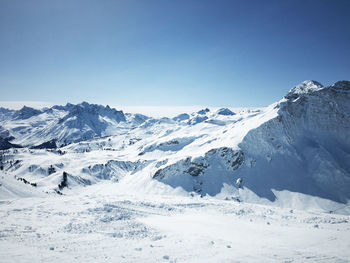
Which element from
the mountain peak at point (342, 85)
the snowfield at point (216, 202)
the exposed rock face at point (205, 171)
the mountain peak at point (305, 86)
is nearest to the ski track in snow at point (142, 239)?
the snowfield at point (216, 202)

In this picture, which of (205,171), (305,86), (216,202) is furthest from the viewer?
(305,86)

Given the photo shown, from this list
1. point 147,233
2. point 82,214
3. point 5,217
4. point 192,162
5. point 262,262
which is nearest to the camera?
point 262,262

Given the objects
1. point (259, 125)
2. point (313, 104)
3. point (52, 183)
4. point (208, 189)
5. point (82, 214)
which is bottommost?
point (52, 183)

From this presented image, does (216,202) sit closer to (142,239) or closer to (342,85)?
(142,239)

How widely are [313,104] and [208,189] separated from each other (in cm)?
7636

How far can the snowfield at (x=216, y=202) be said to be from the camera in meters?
17.0

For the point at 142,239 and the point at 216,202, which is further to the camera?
the point at 216,202

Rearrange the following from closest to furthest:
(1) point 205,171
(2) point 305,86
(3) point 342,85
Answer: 1. (1) point 205,171
2. (3) point 342,85
3. (2) point 305,86

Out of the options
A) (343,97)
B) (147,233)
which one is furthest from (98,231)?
(343,97)

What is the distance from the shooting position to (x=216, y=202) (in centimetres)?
4428

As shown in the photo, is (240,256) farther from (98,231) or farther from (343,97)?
(343,97)

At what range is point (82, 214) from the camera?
92.1 feet

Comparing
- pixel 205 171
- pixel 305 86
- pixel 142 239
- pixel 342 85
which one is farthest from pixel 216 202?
pixel 305 86

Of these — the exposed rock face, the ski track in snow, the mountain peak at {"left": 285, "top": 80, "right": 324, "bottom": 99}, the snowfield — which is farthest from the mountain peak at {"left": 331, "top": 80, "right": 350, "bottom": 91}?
the ski track in snow
